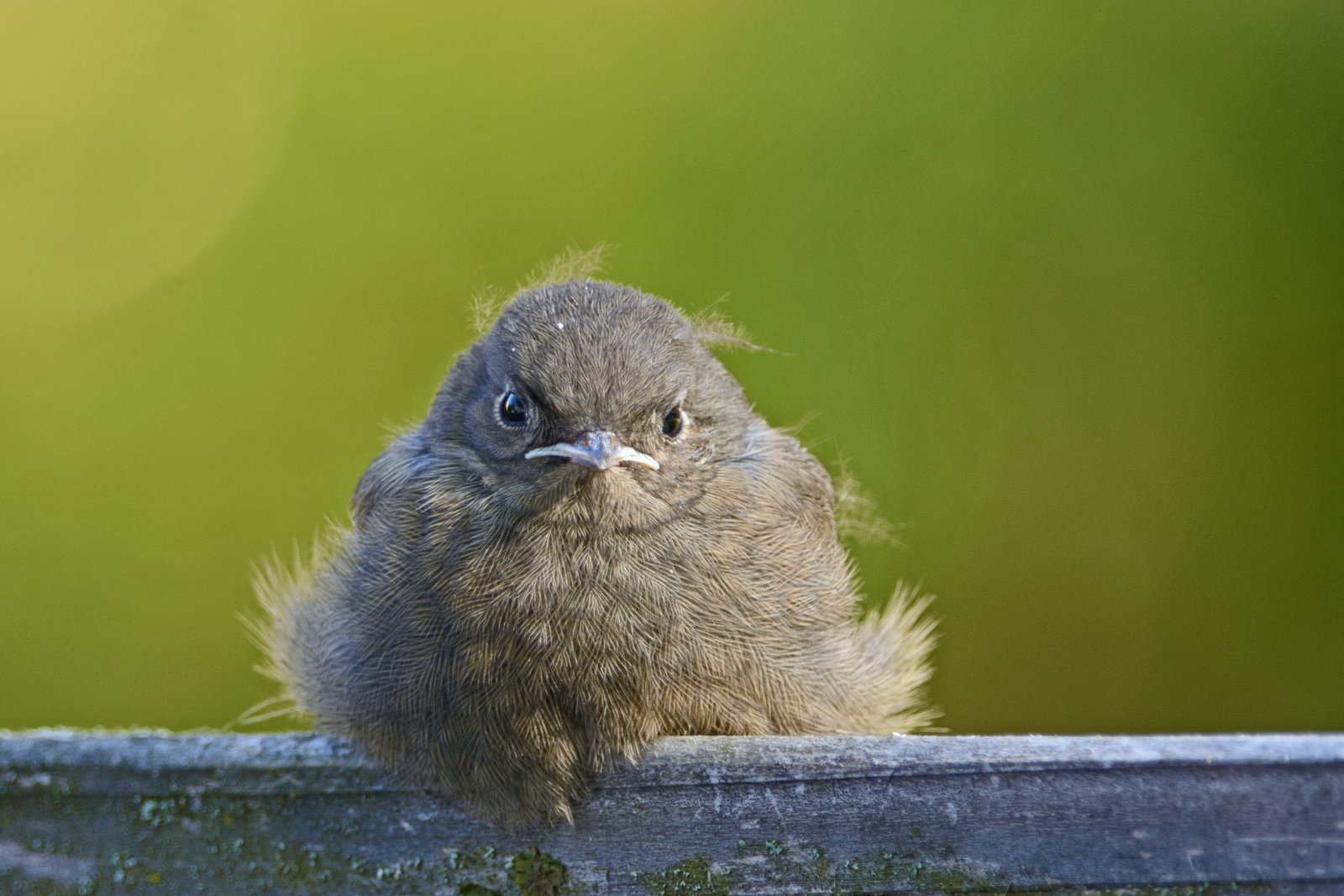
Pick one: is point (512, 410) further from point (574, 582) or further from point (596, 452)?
point (574, 582)

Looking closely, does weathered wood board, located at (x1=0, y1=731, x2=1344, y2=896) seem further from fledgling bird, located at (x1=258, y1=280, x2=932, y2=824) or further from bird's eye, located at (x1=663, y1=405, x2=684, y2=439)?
bird's eye, located at (x1=663, y1=405, x2=684, y2=439)

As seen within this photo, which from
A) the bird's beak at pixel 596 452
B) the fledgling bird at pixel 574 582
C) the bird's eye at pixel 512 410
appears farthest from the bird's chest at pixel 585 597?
the bird's eye at pixel 512 410

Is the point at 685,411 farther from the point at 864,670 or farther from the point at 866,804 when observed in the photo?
the point at 866,804

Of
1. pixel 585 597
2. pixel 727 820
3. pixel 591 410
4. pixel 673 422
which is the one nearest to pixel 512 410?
pixel 591 410

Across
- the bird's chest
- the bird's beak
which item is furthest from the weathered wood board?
the bird's beak

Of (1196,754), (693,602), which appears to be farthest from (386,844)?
(1196,754)

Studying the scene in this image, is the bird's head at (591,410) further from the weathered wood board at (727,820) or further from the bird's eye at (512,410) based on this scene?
the weathered wood board at (727,820)
